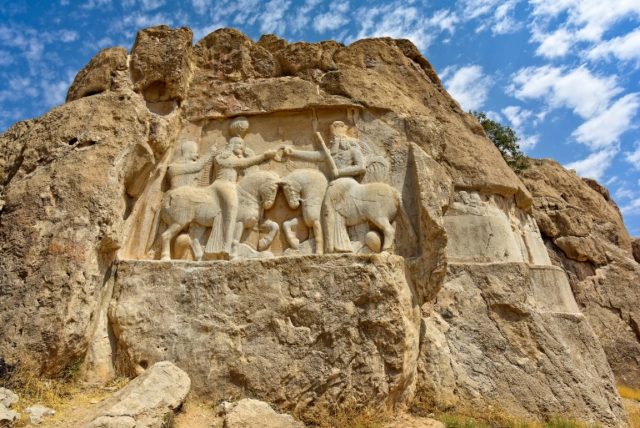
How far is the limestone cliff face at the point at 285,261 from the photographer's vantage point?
5.57 meters

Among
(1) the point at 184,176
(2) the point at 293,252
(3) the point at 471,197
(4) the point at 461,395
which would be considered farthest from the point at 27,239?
(3) the point at 471,197

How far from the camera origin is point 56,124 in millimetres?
6703

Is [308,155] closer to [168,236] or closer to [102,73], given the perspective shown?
[168,236]

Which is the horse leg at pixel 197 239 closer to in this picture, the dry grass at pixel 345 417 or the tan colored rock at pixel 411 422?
the dry grass at pixel 345 417

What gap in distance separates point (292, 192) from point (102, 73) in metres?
3.55

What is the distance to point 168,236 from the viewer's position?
6.70 m

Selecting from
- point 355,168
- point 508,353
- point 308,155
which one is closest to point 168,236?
point 308,155

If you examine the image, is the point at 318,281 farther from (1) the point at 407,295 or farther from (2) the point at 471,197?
(2) the point at 471,197

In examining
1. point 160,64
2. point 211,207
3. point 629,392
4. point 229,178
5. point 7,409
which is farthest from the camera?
point 629,392

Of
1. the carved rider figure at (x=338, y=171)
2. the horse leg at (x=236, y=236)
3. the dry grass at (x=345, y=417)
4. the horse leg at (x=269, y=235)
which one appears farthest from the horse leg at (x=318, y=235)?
the dry grass at (x=345, y=417)

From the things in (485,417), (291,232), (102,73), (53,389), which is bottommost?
(485,417)

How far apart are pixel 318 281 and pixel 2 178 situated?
485 cm

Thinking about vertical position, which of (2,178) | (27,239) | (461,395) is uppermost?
(2,178)

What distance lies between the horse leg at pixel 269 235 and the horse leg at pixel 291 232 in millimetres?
134
